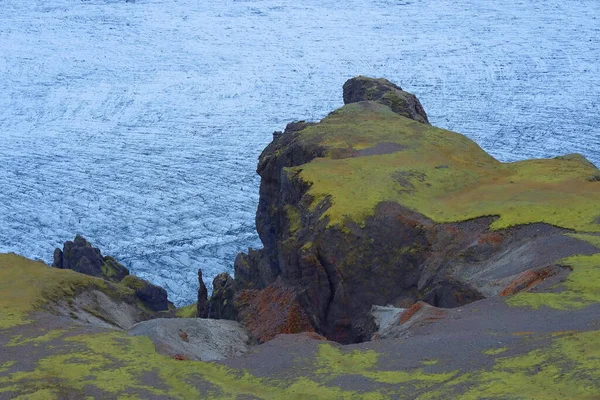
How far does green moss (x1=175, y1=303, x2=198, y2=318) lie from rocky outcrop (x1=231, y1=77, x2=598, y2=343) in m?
3.64

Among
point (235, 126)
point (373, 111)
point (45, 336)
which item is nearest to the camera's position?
point (45, 336)

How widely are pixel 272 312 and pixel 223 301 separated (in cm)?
361

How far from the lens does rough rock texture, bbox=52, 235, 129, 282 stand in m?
35.0

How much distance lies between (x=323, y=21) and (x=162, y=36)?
14.3 metres

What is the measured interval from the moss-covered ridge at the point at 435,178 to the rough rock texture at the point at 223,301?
4.50 metres

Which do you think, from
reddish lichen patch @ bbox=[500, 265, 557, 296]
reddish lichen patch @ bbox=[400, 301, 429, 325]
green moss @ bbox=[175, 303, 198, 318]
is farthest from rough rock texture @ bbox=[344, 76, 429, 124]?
reddish lichen patch @ bbox=[400, 301, 429, 325]

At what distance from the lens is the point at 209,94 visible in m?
58.8

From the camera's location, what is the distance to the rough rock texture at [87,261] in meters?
35.0

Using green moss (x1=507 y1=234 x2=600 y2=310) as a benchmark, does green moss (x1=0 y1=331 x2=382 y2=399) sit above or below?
below

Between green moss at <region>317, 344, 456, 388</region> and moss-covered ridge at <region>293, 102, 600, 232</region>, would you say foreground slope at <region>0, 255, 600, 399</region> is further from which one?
moss-covered ridge at <region>293, 102, 600, 232</region>

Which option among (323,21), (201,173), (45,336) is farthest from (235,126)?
(45,336)

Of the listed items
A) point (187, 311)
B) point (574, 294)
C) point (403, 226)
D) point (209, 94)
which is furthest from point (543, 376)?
point (209, 94)

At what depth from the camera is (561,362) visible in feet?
43.0

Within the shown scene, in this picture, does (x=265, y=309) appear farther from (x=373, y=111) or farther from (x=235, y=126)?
(x=235, y=126)
